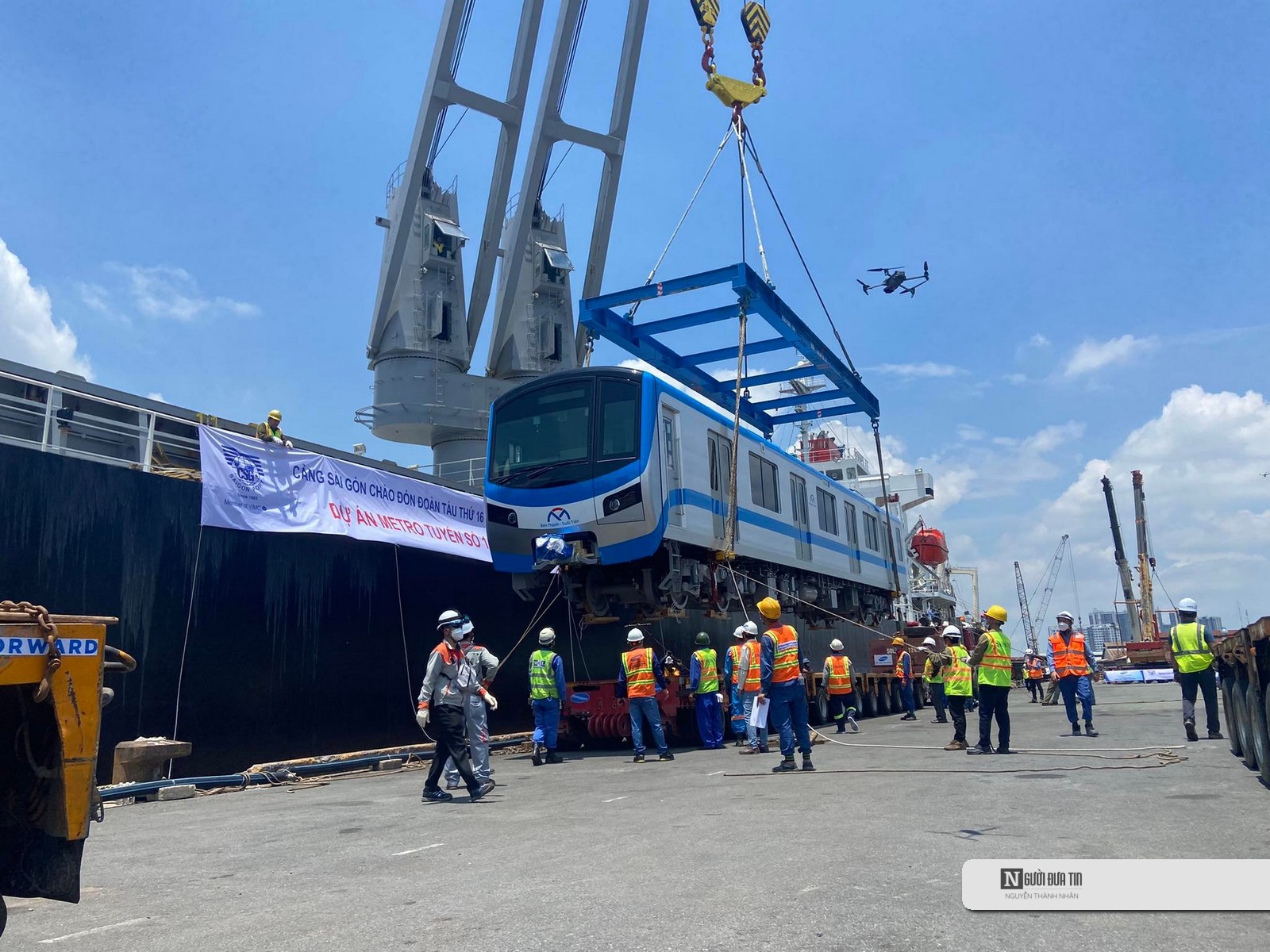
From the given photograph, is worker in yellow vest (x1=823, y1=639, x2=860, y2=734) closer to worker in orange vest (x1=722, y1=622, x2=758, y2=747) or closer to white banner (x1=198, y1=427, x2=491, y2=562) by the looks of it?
worker in orange vest (x1=722, y1=622, x2=758, y2=747)

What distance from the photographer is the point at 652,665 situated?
1115 cm

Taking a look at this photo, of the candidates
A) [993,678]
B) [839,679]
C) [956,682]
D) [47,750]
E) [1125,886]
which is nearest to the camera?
[47,750]

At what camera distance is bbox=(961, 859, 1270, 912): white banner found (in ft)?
12.6

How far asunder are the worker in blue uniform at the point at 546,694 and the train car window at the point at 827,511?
28.0 ft

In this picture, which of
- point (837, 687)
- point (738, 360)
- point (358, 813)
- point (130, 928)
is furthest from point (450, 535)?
point (130, 928)

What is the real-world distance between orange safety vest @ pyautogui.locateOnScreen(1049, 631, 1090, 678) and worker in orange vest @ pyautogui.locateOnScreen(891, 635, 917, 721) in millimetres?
5458

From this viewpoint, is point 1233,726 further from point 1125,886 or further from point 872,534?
point 872,534

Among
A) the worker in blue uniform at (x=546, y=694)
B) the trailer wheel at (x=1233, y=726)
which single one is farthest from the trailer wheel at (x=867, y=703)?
the trailer wheel at (x=1233, y=726)

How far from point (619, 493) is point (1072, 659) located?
630cm

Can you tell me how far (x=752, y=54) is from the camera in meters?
15.7

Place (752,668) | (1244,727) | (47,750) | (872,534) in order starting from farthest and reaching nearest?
(872,534) → (752,668) → (1244,727) → (47,750)

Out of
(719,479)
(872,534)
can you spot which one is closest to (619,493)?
(719,479)

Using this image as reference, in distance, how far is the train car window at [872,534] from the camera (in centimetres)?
2233

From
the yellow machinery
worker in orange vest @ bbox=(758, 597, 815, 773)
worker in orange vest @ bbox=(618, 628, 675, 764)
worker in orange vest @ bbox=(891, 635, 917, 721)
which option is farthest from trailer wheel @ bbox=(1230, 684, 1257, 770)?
worker in orange vest @ bbox=(891, 635, 917, 721)
